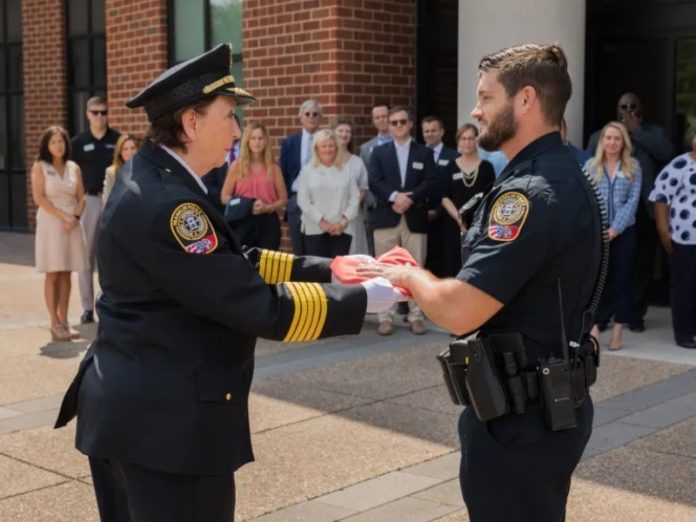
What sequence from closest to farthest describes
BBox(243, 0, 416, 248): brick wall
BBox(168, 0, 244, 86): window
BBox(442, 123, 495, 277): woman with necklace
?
1. BBox(442, 123, 495, 277): woman with necklace
2. BBox(243, 0, 416, 248): brick wall
3. BBox(168, 0, 244, 86): window

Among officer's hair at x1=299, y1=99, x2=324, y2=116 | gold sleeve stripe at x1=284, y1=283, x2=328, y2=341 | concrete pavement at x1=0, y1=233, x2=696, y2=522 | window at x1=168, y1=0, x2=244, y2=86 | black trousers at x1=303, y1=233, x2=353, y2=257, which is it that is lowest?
concrete pavement at x1=0, y1=233, x2=696, y2=522

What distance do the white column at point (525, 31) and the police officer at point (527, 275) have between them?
676 centimetres

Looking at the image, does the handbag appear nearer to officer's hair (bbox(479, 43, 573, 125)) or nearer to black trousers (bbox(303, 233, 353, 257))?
black trousers (bbox(303, 233, 353, 257))

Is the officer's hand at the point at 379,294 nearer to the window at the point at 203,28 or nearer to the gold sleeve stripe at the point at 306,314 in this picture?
the gold sleeve stripe at the point at 306,314

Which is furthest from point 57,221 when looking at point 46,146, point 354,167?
point 354,167

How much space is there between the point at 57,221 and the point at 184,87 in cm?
670

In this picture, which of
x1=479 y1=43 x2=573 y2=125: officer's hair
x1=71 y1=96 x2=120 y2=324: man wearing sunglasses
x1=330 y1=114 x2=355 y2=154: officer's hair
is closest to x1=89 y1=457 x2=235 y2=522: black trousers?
x1=479 y1=43 x2=573 y2=125: officer's hair

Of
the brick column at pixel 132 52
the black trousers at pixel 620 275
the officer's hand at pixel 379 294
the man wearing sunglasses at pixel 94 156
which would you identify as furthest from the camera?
the brick column at pixel 132 52

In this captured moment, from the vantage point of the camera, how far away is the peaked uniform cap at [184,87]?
9.10 ft

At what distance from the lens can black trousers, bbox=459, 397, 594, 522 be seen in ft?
8.93

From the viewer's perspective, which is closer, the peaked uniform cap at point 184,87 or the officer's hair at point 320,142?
the peaked uniform cap at point 184,87

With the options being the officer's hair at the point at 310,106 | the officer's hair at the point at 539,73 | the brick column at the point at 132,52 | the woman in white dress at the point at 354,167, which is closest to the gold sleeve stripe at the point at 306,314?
the officer's hair at the point at 539,73

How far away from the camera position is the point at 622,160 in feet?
27.7

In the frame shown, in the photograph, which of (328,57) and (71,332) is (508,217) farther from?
(328,57)
